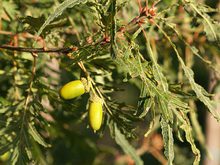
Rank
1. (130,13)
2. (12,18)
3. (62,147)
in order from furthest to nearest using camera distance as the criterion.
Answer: (62,147) < (130,13) < (12,18)

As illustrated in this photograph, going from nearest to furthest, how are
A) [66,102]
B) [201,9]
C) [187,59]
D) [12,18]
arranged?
[201,9]
[66,102]
[12,18]
[187,59]

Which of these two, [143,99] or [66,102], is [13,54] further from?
[143,99]

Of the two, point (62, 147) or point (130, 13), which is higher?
point (130, 13)

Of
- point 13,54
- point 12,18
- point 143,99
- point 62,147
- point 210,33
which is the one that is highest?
point 12,18

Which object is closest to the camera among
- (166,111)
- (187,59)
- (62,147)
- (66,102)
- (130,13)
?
(166,111)

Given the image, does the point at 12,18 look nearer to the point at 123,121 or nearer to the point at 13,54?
the point at 13,54

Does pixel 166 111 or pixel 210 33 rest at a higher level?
pixel 210 33

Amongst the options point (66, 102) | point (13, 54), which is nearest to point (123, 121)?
point (66, 102)

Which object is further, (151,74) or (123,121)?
(123,121)

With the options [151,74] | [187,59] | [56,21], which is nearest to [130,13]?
[187,59]
